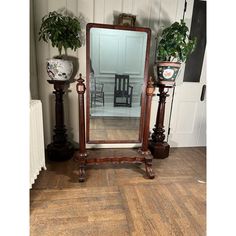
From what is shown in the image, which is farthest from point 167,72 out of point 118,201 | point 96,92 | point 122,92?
point 118,201

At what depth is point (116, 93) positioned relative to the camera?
200 centimetres

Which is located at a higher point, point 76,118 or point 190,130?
point 76,118

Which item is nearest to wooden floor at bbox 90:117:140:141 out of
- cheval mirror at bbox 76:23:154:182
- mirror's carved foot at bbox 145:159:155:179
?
cheval mirror at bbox 76:23:154:182

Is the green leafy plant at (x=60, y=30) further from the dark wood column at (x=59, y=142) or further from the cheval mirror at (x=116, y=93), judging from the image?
the dark wood column at (x=59, y=142)

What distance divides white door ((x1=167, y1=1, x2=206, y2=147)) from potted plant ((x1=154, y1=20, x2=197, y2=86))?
0.48 meters

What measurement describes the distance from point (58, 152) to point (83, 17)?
1.57 m

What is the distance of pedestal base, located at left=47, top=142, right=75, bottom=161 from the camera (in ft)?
7.05

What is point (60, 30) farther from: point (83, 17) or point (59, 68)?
point (83, 17)

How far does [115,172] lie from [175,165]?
30.1 inches

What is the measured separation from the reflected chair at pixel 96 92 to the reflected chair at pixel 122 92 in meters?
0.15

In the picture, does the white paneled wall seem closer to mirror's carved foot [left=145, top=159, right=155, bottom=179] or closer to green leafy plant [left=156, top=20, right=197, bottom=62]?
green leafy plant [left=156, top=20, right=197, bottom=62]

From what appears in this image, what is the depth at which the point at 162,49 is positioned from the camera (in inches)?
78.4
